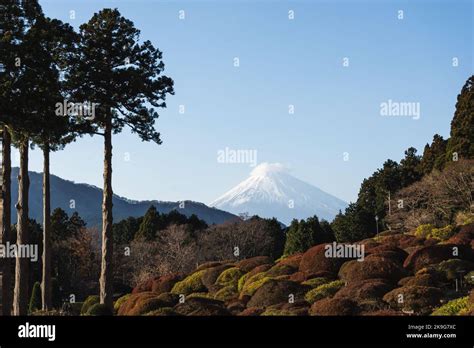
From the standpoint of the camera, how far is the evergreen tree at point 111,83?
23.8 m

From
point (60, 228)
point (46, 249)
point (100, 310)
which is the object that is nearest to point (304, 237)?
point (60, 228)

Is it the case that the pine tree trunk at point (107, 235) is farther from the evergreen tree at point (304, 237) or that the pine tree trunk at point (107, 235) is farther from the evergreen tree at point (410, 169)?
the evergreen tree at point (410, 169)

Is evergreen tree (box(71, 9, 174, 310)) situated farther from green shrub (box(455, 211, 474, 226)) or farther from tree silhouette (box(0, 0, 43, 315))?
green shrub (box(455, 211, 474, 226))

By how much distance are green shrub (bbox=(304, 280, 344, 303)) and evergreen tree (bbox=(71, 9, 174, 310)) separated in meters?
7.43

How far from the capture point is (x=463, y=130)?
146 ft

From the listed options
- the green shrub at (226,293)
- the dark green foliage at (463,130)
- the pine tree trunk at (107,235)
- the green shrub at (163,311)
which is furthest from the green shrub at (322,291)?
the dark green foliage at (463,130)

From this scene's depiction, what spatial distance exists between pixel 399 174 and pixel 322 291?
36.5 metres

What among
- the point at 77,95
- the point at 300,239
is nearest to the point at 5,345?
the point at 77,95

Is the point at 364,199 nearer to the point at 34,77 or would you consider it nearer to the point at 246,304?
the point at 246,304

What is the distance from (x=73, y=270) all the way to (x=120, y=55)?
31.8 meters

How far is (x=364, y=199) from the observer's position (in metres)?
59.9

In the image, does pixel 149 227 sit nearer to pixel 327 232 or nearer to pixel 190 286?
pixel 327 232

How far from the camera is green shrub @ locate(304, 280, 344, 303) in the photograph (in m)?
21.5

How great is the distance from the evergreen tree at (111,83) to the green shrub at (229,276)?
648 centimetres
